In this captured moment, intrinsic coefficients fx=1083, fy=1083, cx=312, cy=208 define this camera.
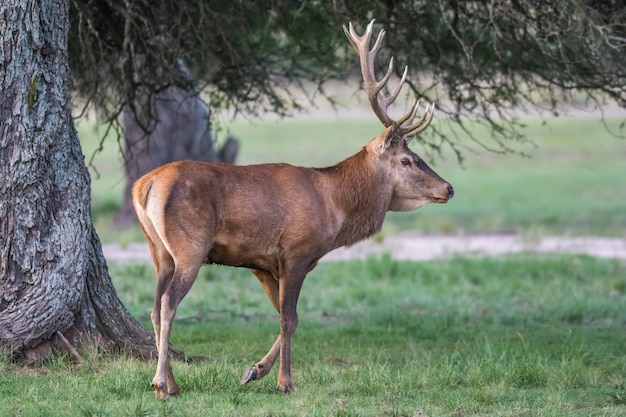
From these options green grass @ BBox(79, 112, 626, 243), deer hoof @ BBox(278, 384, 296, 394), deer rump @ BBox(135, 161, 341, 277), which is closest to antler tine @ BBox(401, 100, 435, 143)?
deer rump @ BBox(135, 161, 341, 277)

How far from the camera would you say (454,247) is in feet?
57.5

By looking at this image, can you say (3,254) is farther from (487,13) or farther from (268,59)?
(487,13)

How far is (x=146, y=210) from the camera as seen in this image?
23.0ft

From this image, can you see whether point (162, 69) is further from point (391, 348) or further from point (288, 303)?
point (288, 303)

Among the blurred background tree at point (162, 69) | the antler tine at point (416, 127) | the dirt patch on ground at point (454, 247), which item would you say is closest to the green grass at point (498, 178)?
the dirt patch on ground at point (454, 247)

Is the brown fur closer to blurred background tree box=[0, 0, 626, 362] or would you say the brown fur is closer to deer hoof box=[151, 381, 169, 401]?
deer hoof box=[151, 381, 169, 401]

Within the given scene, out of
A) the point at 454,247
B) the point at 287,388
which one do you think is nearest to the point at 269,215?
the point at 287,388

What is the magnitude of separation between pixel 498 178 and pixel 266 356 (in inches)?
902

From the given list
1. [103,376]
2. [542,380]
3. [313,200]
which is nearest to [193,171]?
[313,200]

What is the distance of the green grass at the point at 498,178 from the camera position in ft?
69.1

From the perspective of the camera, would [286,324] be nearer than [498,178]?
Yes

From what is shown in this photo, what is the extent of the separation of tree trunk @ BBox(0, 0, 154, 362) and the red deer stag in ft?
2.57

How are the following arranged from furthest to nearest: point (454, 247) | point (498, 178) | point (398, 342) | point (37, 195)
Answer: point (498, 178), point (454, 247), point (398, 342), point (37, 195)

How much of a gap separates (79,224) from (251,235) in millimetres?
1324
